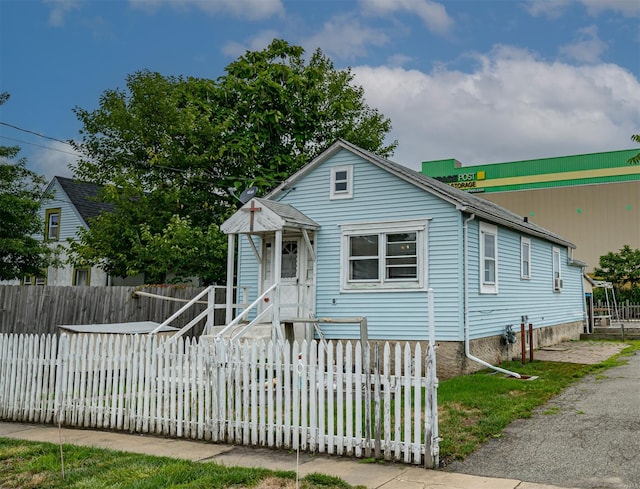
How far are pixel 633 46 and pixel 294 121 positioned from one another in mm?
13979

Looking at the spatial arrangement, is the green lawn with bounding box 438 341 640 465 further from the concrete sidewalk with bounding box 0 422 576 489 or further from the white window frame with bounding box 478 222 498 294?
the white window frame with bounding box 478 222 498 294

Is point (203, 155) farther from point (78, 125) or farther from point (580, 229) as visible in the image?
point (580, 229)

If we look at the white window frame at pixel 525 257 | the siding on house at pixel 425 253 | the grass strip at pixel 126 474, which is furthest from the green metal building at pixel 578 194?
the grass strip at pixel 126 474

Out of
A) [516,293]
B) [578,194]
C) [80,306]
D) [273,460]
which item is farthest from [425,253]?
[578,194]

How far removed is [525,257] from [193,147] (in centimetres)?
1352

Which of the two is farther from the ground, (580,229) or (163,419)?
(580,229)

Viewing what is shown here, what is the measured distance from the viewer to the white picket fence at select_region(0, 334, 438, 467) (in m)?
6.67

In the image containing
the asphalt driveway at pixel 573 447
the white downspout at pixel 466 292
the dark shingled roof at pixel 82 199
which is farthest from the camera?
the dark shingled roof at pixel 82 199

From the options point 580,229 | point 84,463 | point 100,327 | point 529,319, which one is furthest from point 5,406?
point 580,229

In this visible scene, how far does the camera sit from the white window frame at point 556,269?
2022cm

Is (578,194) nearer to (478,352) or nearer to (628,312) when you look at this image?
(628,312)

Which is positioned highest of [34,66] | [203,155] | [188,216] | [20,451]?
[34,66]

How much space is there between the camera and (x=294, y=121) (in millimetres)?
25719

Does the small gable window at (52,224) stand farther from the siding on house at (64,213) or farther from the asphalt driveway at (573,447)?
the asphalt driveway at (573,447)
